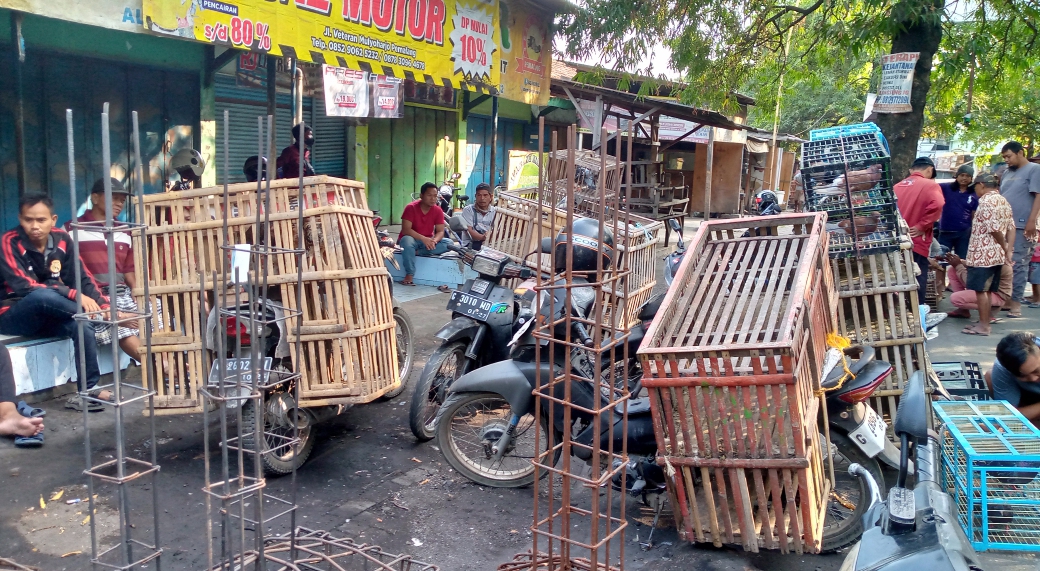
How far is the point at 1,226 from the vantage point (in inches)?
277

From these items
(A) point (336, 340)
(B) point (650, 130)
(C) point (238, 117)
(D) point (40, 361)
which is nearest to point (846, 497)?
(A) point (336, 340)

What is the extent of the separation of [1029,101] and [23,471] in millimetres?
16724

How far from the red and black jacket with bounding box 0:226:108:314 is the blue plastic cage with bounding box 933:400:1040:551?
5069 mm

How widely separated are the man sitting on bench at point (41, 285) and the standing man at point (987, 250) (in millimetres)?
7881

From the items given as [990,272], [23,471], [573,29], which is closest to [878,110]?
[990,272]

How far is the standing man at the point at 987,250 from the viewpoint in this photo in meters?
7.80

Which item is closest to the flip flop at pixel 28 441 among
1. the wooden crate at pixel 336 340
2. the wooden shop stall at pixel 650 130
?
the wooden crate at pixel 336 340

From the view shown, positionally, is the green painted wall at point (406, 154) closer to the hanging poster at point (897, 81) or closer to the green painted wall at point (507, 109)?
the green painted wall at point (507, 109)

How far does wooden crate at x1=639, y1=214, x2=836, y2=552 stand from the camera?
3.21 metres

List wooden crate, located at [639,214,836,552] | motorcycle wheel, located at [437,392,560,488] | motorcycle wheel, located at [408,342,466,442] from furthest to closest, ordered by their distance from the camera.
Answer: motorcycle wheel, located at [408,342,466,442] < motorcycle wheel, located at [437,392,560,488] < wooden crate, located at [639,214,836,552]

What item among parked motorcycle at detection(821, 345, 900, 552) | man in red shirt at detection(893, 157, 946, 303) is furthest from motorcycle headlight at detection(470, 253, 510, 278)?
man in red shirt at detection(893, 157, 946, 303)

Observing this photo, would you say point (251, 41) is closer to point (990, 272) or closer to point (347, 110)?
point (347, 110)

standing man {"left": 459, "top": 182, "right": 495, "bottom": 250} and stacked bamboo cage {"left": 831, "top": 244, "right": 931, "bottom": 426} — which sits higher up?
standing man {"left": 459, "top": 182, "right": 495, "bottom": 250}

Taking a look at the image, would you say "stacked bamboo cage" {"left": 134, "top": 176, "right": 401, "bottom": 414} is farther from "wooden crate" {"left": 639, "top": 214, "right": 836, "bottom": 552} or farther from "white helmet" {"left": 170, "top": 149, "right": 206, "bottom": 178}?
"white helmet" {"left": 170, "top": 149, "right": 206, "bottom": 178}
